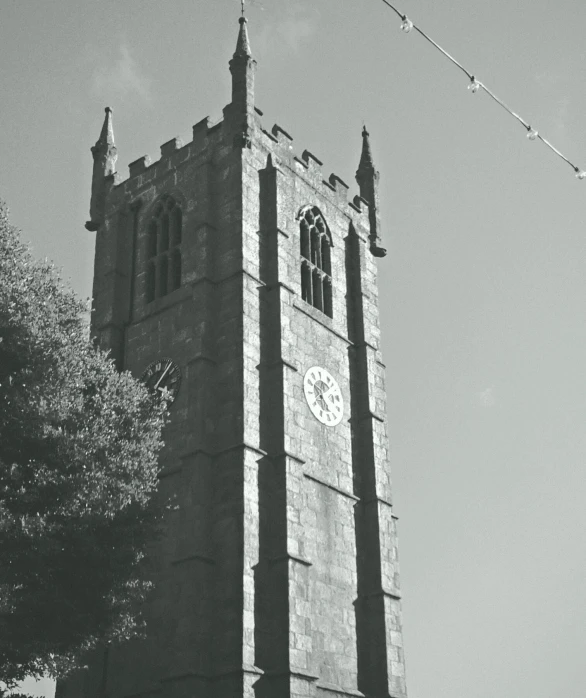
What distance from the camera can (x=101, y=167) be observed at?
162 feet

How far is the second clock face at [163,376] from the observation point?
39178 millimetres

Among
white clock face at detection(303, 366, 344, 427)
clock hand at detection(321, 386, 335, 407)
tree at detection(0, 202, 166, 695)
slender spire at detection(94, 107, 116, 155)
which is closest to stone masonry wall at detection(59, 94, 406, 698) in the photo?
white clock face at detection(303, 366, 344, 427)

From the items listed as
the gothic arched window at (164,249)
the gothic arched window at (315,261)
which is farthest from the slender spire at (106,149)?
the gothic arched window at (315,261)

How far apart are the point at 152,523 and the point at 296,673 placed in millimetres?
8796

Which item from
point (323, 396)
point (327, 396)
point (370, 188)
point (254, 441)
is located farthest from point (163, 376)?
Result: point (370, 188)

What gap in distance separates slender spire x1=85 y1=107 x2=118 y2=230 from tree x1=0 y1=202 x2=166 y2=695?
1874cm

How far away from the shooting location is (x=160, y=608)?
114 ft

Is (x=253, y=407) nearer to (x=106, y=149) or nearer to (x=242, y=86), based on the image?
(x=242, y=86)

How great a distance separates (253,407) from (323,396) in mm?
4270

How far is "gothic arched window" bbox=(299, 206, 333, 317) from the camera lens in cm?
4408

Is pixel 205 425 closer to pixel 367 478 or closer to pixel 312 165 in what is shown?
pixel 367 478

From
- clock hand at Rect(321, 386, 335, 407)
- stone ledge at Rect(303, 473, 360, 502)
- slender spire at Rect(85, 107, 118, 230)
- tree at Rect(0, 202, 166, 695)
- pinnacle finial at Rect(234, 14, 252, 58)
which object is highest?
pinnacle finial at Rect(234, 14, 252, 58)

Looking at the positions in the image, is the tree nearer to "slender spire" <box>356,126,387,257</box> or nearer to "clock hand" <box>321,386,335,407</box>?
"clock hand" <box>321,386,335,407</box>

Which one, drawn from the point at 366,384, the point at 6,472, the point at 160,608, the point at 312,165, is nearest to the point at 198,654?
the point at 160,608
